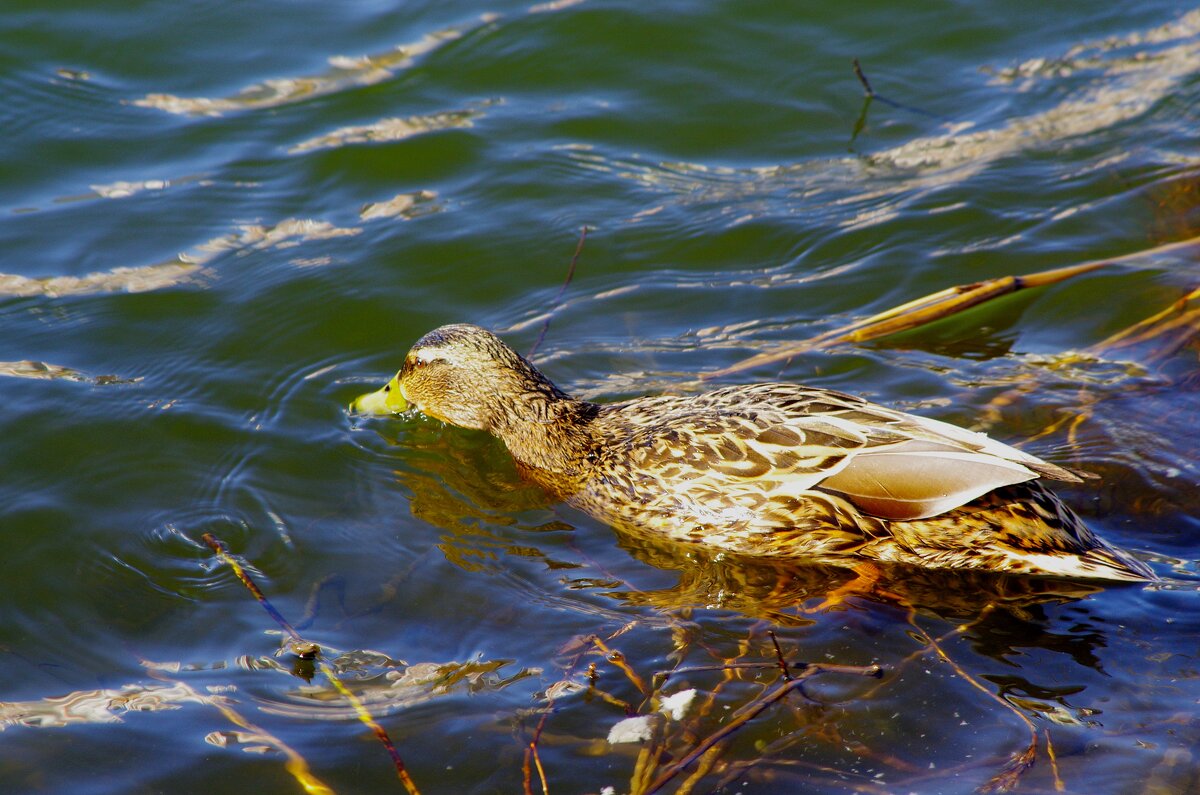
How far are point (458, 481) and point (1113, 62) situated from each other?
7708 mm

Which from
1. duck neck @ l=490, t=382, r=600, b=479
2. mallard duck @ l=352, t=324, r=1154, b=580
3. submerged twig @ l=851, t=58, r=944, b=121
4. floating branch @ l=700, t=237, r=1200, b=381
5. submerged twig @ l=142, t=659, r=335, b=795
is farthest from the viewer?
submerged twig @ l=851, t=58, r=944, b=121

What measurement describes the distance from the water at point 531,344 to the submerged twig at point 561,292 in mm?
73

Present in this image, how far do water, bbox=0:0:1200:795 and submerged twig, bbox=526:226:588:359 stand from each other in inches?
2.9

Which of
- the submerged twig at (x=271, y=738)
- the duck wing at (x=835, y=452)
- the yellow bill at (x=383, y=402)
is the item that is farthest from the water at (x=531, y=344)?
the duck wing at (x=835, y=452)

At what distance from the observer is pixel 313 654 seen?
5.39 metres

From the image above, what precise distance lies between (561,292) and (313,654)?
12.7 feet

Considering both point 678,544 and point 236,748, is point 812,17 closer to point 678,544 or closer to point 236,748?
point 678,544

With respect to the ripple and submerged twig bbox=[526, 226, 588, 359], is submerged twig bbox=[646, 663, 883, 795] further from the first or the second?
the ripple

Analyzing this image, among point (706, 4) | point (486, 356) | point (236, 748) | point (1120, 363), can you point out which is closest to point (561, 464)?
point (486, 356)

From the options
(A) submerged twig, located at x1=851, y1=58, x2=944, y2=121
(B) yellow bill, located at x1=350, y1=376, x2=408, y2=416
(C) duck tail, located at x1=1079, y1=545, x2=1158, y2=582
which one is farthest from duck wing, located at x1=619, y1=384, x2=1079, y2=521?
(A) submerged twig, located at x1=851, y1=58, x2=944, y2=121

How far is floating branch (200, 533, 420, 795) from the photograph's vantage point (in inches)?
187

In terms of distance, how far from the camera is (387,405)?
7.50 metres

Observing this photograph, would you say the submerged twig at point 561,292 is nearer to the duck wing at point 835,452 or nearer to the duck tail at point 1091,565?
the duck wing at point 835,452

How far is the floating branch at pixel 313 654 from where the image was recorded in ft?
15.5
